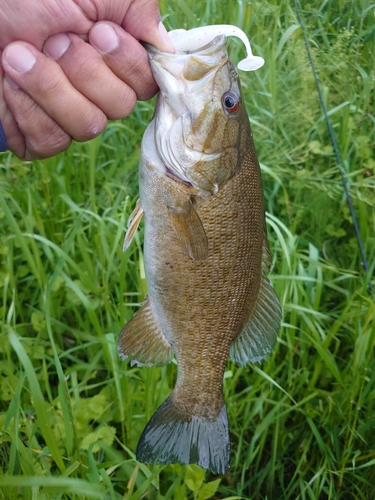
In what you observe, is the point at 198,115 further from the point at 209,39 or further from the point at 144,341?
the point at 144,341

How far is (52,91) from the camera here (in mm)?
1404

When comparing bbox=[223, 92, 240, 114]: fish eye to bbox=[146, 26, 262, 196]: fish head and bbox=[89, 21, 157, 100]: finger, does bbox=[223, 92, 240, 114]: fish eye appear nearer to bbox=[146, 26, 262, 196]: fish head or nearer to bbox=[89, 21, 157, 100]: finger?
bbox=[146, 26, 262, 196]: fish head

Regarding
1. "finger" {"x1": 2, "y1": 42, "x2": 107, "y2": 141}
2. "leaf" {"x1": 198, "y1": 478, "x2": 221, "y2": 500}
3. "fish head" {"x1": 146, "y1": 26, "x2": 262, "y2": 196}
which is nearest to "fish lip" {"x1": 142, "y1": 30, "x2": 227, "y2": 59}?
"fish head" {"x1": 146, "y1": 26, "x2": 262, "y2": 196}

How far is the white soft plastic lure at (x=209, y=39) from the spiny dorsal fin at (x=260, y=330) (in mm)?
668

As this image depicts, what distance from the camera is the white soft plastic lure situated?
1432 mm

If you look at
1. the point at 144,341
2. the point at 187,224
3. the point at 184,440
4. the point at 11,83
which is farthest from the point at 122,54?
the point at 184,440

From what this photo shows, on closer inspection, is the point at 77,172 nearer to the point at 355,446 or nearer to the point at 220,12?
the point at 220,12

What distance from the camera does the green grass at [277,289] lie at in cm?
201

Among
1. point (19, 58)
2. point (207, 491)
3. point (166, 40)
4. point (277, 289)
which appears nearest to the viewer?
point (19, 58)

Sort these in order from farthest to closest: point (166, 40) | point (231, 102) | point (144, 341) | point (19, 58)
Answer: point (144, 341)
point (231, 102)
point (166, 40)
point (19, 58)

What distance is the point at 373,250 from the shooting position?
262cm

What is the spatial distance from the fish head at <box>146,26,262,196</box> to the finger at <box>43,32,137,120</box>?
10 centimetres

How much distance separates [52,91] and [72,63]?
3.6 inches

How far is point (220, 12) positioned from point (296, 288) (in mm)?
1877
